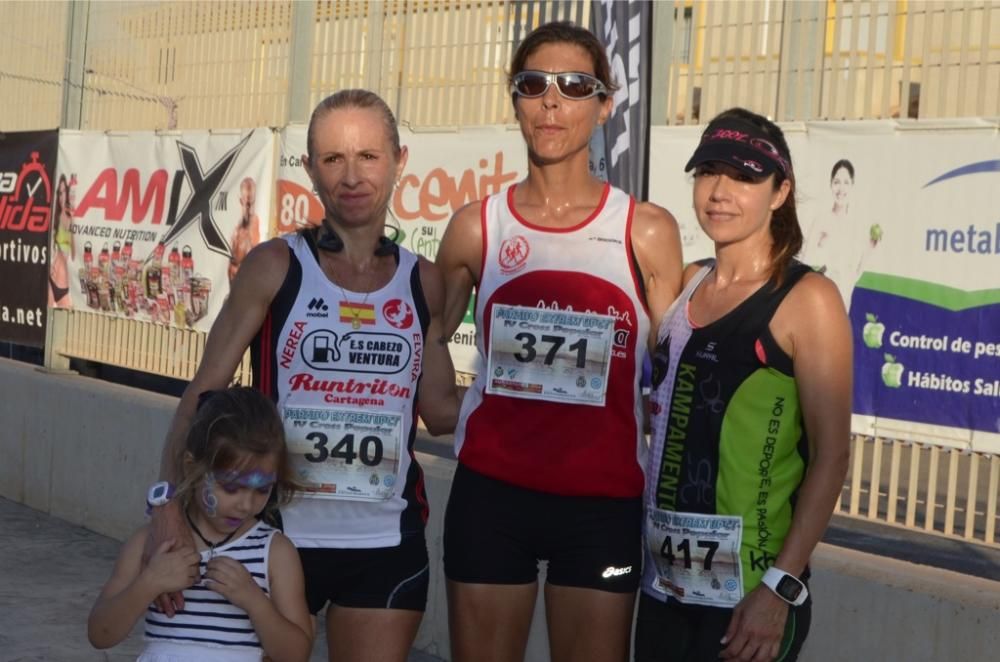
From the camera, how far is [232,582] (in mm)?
3422

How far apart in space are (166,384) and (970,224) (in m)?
9.96

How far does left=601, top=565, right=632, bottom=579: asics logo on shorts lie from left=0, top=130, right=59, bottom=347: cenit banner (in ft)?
25.6

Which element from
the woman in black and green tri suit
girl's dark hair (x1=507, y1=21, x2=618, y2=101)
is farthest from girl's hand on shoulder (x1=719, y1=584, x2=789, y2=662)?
girl's dark hair (x1=507, y1=21, x2=618, y2=101)

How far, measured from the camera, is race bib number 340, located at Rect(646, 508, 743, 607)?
344cm

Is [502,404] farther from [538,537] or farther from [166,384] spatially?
[166,384]

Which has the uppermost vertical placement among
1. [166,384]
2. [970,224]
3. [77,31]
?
[77,31]

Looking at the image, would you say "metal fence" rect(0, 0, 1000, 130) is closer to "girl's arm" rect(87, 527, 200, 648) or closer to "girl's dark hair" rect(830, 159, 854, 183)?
"girl's dark hair" rect(830, 159, 854, 183)

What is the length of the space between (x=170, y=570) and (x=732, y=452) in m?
1.26

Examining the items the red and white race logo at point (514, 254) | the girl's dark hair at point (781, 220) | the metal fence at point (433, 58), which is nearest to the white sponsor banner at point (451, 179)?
the metal fence at point (433, 58)

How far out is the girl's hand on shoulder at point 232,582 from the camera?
11.2 ft

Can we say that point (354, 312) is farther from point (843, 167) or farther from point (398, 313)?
point (843, 167)

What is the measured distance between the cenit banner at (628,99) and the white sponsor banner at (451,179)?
1481 millimetres

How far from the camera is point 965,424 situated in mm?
5996

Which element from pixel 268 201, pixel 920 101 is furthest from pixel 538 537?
pixel 268 201
